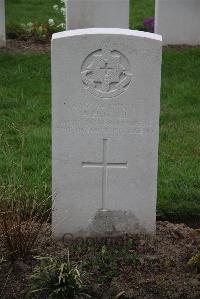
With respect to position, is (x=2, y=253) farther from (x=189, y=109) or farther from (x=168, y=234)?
(x=189, y=109)

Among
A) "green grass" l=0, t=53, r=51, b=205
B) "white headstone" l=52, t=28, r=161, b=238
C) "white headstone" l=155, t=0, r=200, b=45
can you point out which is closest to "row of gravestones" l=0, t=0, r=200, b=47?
"white headstone" l=155, t=0, r=200, b=45

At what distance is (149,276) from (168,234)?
608 mm

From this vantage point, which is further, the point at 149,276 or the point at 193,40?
the point at 193,40

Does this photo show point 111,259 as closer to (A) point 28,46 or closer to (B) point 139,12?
(A) point 28,46

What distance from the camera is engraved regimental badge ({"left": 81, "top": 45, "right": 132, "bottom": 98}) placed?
4.61m

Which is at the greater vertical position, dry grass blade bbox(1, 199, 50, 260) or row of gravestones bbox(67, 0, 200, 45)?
row of gravestones bbox(67, 0, 200, 45)

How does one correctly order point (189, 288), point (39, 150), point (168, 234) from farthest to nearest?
1. point (39, 150)
2. point (168, 234)
3. point (189, 288)

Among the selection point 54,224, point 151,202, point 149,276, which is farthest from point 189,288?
point 54,224

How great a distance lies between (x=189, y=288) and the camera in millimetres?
4402

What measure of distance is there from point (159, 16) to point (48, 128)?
4.15m

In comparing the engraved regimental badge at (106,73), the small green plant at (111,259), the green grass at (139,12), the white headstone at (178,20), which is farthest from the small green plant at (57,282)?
the green grass at (139,12)

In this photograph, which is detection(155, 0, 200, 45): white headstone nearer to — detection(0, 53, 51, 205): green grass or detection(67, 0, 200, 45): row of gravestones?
detection(67, 0, 200, 45): row of gravestones

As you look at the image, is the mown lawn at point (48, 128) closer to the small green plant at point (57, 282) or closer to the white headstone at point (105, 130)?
the white headstone at point (105, 130)

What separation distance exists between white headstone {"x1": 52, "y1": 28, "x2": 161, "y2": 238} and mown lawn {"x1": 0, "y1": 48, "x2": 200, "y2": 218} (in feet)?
0.92
